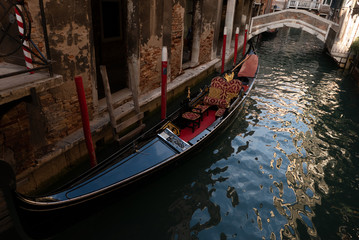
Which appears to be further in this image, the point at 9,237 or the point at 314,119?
the point at 314,119

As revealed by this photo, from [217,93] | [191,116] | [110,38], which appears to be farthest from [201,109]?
[110,38]

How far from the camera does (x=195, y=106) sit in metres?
5.39

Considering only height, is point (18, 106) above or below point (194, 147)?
above

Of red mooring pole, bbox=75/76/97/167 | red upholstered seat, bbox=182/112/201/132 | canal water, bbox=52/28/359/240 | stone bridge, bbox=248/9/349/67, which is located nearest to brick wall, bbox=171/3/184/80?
canal water, bbox=52/28/359/240

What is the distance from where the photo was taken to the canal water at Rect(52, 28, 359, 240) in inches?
126

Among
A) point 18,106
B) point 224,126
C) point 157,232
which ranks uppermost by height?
point 18,106

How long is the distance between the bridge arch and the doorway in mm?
8680

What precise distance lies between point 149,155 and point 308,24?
39.9 ft

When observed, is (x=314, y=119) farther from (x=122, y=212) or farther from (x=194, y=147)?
(x=122, y=212)

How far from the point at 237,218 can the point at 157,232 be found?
109 cm

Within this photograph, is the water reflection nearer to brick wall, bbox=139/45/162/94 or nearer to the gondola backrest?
the gondola backrest

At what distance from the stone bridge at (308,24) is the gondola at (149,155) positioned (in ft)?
24.0

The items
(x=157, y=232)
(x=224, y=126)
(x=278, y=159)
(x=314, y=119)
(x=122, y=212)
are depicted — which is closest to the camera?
(x=157, y=232)

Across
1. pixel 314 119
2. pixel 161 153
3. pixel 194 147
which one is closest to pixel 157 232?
pixel 161 153
